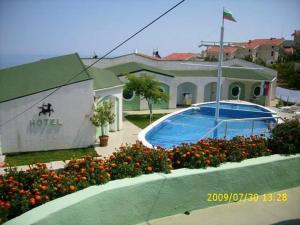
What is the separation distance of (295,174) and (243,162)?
1.53 m

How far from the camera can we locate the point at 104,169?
5.10m

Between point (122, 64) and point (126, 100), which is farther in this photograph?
point (122, 64)

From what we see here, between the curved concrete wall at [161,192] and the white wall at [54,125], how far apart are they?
1128 cm

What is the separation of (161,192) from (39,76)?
13.8 metres

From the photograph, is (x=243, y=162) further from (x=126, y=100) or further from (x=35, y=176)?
(x=126, y=100)

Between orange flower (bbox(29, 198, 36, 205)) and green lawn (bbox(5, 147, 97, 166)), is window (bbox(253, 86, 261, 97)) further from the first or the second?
orange flower (bbox(29, 198, 36, 205))

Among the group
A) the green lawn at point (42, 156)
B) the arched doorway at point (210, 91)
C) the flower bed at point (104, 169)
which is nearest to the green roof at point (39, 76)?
the green lawn at point (42, 156)

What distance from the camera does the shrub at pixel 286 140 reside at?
6.86m

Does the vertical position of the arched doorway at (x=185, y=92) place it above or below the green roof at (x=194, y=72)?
below

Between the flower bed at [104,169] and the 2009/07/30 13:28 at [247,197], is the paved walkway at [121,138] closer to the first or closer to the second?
the flower bed at [104,169]

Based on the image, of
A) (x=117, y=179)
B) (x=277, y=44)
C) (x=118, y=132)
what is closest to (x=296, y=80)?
(x=118, y=132)

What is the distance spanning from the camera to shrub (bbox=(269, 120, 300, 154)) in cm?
686

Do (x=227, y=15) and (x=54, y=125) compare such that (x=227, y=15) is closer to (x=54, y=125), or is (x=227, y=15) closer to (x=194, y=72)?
(x=54, y=125)

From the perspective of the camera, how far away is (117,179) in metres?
Result: 5.12
